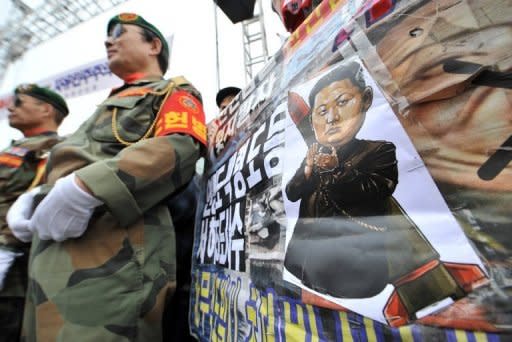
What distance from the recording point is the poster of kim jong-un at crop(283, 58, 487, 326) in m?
0.27

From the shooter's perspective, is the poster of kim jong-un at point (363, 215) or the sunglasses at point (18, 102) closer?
the poster of kim jong-un at point (363, 215)

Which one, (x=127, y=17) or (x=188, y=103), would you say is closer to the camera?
(x=188, y=103)

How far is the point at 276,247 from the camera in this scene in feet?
1.58

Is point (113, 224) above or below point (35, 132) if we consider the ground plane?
below

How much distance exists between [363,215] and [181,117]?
62 centimetres

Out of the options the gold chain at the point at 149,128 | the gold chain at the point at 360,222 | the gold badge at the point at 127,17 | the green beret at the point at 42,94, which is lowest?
the gold chain at the point at 360,222

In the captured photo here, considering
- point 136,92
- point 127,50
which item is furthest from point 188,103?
point 127,50

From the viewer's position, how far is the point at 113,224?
717mm

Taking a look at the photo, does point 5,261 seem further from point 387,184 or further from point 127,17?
point 387,184

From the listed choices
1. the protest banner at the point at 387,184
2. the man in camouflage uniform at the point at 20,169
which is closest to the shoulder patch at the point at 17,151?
the man in camouflage uniform at the point at 20,169

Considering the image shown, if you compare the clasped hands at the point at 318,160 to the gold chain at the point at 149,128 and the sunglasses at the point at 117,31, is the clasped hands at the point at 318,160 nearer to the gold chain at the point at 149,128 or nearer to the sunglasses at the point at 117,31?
the gold chain at the point at 149,128

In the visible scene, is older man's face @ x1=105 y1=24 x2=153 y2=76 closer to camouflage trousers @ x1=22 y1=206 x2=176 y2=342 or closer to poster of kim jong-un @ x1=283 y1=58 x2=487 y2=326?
camouflage trousers @ x1=22 y1=206 x2=176 y2=342

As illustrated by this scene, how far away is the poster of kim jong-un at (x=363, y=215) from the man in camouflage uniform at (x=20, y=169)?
3.09ft

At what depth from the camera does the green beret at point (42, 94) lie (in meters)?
1.50
